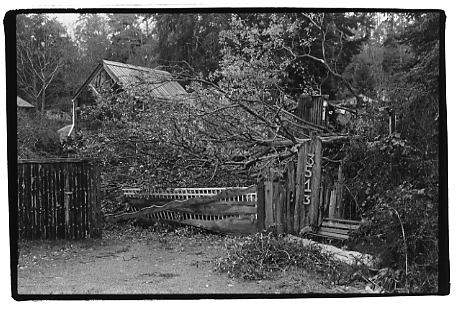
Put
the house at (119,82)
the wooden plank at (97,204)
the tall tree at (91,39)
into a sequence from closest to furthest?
the tall tree at (91,39)
the house at (119,82)
the wooden plank at (97,204)

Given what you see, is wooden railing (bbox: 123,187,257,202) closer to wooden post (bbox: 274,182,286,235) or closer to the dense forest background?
the dense forest background

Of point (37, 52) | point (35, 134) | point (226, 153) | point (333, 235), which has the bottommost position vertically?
point (333, 235)

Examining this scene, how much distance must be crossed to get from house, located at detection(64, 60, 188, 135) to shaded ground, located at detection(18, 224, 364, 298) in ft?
3.44

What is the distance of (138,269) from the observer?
552cm

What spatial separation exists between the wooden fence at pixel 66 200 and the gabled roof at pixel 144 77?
67 centimetres

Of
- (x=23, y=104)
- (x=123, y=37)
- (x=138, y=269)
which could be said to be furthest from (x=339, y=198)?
(x=23, y=104)

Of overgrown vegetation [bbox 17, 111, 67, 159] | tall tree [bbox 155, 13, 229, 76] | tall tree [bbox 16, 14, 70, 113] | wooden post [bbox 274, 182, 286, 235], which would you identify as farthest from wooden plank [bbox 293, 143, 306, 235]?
tall tree [bbox 16, 14, 70, 113]

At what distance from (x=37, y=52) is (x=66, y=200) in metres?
1.30

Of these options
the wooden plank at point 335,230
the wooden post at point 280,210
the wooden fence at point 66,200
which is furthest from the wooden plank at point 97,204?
the wooden plank at point 335,230

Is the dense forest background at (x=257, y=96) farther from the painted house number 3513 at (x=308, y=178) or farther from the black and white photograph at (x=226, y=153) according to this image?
the painted house number 3513 at (x=308, y=178)

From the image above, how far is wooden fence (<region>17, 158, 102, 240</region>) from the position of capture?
220 inches

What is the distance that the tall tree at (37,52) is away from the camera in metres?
5.43

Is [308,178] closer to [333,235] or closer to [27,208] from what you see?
[333,235]

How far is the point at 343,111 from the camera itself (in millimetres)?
5543
